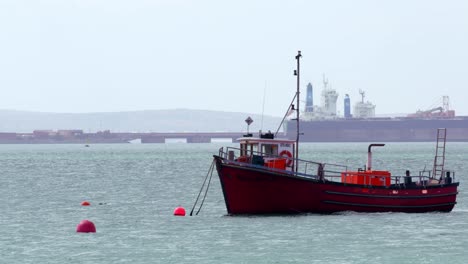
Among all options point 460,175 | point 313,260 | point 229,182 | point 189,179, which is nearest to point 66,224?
point 229,182

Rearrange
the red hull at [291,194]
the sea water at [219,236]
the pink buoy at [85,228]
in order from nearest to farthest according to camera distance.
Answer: the sea water at [219,236] < the pink buoy at [85,228] < the red hull at [291,194]

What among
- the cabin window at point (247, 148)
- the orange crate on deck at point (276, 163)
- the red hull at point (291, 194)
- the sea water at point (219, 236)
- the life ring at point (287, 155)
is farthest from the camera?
the life ring at point (287, 155)

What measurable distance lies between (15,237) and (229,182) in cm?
943

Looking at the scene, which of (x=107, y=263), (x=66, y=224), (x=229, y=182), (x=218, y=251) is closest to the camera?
(x=107, y=263)

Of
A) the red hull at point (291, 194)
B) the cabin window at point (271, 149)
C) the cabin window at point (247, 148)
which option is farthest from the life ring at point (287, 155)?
the red hull at point (291, 194)

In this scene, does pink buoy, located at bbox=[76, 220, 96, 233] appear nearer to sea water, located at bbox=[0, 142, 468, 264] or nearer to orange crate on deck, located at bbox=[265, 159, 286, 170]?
sea water, located at bbox=[0, 142, 468, 264]

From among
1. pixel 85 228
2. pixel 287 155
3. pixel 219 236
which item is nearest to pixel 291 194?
pixel 287 155

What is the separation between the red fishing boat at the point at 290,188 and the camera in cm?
4466

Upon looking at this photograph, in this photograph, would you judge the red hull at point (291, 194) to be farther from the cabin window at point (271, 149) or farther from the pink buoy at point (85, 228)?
the pink buoy at point (85, 228)

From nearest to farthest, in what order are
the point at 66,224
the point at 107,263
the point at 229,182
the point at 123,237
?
the point at 107,263, the point at 123,237, the point at 229,182, the point at 66,224

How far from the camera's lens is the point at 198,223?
47156mm

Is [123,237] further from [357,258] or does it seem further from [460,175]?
[460,175]

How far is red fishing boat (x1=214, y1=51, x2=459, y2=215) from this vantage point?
44.7 meters

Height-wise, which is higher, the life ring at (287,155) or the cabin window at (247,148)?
the cabin window at (247,148)
